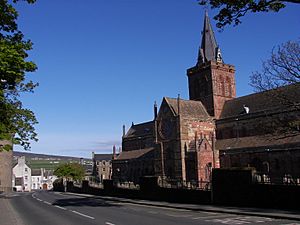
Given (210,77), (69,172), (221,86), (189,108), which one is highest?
(210,77)

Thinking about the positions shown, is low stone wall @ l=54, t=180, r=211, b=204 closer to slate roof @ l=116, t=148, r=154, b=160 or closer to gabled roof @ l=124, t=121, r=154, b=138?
slate roof @ l=116, t=148, r=154, b=160

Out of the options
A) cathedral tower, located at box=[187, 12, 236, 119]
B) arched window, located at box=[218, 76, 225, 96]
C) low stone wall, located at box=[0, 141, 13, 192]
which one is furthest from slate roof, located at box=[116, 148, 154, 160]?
low stone wall, located at box=[0, 141, 13, 192]

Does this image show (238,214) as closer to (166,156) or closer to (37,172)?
(166,156)

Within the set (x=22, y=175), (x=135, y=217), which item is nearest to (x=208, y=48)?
(x=135, y=217)

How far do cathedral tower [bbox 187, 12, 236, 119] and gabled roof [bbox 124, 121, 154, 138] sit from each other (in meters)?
16.3

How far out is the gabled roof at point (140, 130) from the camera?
86.7 metres

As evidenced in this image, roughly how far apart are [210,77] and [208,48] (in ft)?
21.5

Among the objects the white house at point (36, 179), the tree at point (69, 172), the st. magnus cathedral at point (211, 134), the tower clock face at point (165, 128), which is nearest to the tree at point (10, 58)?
the st. magnus cathedral at point (211, 134)

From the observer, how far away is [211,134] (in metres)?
64.0

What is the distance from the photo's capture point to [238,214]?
1912 centimetres

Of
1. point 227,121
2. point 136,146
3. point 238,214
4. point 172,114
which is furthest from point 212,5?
point 136,146

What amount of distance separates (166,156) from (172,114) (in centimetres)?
714

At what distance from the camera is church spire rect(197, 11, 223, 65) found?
72.7m

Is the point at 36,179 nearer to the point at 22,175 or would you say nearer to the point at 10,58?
the point at 22,175
